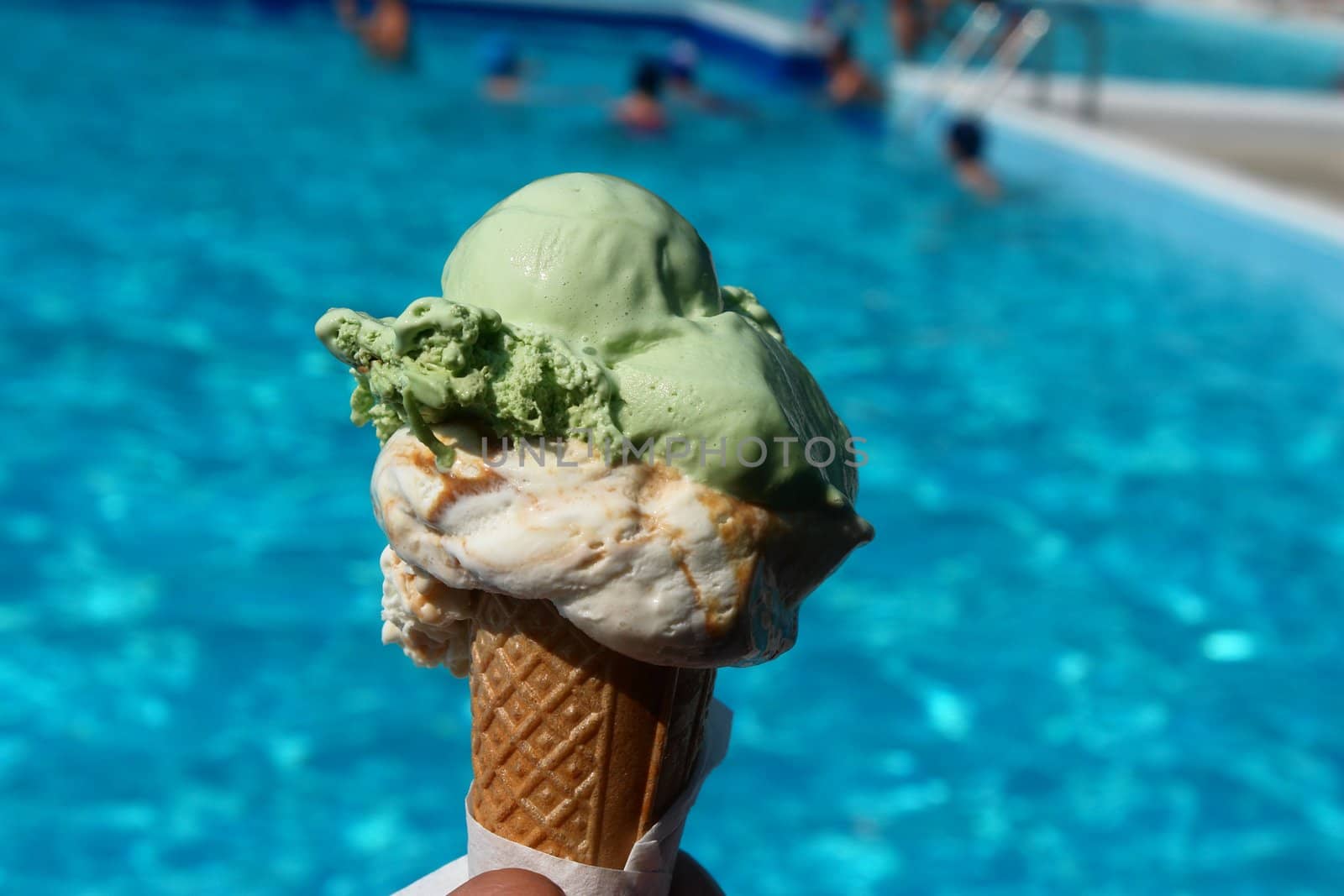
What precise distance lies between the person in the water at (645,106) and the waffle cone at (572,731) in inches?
397

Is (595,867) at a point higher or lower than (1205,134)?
lower

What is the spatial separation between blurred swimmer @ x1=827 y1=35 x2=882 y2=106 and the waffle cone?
1205cm

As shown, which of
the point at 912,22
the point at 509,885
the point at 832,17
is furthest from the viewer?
the point at 832,17

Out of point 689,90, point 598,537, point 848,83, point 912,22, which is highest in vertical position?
point 912,22

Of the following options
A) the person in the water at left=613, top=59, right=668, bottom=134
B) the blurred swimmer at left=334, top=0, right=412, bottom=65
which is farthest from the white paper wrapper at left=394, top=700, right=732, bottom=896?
the blurred swimmer at left=334, top=0, right=412, bottom=65

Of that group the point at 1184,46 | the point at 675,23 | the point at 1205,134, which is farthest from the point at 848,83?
the point at 1184,46

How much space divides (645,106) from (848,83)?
108 inches

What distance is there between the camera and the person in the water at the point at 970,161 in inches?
411

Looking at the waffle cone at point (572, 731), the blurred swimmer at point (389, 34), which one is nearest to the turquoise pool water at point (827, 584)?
the waffle cone at point (572, 731)

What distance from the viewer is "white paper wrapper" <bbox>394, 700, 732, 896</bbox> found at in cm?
157

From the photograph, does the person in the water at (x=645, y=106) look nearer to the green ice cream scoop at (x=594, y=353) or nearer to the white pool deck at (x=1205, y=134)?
the white pool deck at (x=1205, y=134)

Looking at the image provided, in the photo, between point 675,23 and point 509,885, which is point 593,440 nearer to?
point 509,885

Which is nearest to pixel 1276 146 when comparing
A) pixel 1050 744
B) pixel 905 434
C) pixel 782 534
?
pixel 905 434

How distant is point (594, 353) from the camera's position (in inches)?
56.2
